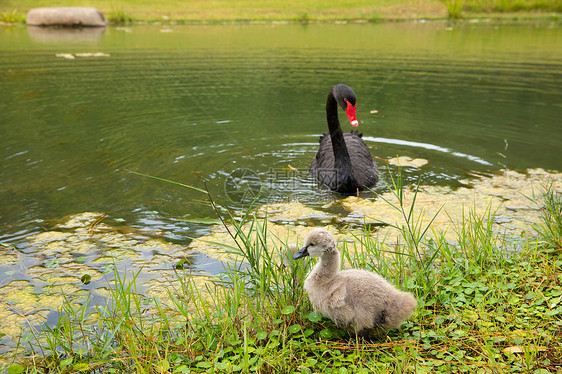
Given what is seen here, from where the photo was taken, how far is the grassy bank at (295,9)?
2116cm

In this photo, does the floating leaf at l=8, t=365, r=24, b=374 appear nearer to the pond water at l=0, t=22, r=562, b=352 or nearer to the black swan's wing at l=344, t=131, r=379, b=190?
the pond water at l=0, t=22, r=562, b=352

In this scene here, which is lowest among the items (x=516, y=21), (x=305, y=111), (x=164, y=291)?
(x=164, y=291)

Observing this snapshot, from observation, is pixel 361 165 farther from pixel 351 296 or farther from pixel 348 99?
pixel 351 296

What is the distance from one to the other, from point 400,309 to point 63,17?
20.6 metres

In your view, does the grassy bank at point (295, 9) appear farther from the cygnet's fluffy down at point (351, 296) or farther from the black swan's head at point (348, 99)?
the cygnet's fluffy down at point (351, 296)

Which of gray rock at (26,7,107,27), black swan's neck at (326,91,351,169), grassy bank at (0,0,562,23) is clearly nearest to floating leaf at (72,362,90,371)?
black swan's neck at (326,91,351,169)

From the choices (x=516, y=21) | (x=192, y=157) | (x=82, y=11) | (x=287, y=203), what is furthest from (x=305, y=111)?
(x=516, y=21)

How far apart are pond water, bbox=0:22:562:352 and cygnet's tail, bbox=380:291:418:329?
189 centimetres

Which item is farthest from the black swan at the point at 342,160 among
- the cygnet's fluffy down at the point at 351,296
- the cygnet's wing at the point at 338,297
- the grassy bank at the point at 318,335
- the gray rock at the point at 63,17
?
the gray rock at the point at 63,17

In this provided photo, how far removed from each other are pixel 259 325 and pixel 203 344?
27 centimetres

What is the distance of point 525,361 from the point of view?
79.4 inches

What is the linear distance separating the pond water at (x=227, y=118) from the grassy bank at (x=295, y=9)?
7296mm

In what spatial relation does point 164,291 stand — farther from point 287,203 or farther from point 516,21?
point 516,21

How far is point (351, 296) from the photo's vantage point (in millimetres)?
2178
